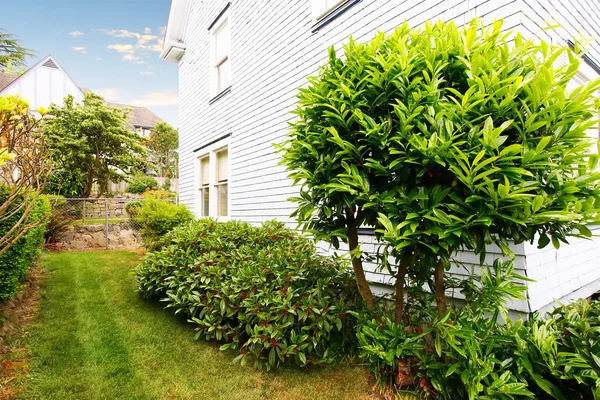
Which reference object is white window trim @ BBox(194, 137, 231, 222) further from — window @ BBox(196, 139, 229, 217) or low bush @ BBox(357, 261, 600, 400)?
low bush @ BBox(357, 261, 600, 400)

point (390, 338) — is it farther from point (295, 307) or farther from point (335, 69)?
point (335, 69)

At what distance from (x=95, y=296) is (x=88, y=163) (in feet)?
35.9

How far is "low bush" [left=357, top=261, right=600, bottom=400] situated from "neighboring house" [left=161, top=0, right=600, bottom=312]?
55cm

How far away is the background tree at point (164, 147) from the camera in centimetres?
2981

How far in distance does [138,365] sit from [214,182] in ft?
17.7

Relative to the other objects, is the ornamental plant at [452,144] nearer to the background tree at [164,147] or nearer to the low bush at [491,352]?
the low bush at [491,352]

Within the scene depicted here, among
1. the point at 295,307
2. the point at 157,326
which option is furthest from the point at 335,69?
the point at 157,326

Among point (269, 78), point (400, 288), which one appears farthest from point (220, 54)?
point (400, 288)

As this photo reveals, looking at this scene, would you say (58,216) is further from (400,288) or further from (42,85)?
(42,85)

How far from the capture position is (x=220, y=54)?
319 inches

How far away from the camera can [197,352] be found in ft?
10.9

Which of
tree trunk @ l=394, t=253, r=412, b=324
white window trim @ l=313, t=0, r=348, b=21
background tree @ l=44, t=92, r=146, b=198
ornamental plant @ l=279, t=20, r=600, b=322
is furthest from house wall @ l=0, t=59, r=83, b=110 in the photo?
tree trunk @ l=394, t=253, r=412, b=324

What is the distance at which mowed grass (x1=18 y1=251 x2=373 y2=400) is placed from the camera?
2.64 metres

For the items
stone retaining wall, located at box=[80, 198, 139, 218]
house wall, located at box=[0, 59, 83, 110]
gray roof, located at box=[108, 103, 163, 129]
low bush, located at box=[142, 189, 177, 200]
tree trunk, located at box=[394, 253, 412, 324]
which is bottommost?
tree trunk, located at box=[394, 253, 412, 324]
